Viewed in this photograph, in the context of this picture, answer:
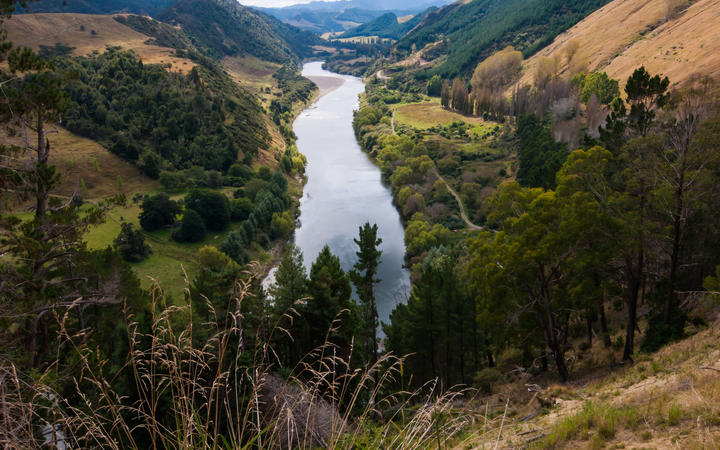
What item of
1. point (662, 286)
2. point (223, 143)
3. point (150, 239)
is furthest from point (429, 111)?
point (662, 286)

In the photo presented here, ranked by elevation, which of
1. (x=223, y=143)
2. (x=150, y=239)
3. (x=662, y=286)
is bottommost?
(x=150, y=239)

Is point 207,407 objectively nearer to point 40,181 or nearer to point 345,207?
point 40,181

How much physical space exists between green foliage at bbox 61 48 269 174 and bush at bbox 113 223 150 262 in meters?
22.7

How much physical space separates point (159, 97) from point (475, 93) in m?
88.8

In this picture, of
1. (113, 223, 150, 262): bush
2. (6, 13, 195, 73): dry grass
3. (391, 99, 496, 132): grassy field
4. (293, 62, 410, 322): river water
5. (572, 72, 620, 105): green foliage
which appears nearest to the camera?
(113, 223, 150, 262): bush

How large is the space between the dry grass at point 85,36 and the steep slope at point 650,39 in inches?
3994

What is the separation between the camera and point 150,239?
1937 inches

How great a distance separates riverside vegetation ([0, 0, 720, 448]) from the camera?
14.0 feet

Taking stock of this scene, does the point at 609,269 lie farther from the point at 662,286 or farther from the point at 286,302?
the point at 286,302

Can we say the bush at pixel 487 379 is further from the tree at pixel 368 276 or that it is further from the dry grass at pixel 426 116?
the dry grass at pixel 426 116

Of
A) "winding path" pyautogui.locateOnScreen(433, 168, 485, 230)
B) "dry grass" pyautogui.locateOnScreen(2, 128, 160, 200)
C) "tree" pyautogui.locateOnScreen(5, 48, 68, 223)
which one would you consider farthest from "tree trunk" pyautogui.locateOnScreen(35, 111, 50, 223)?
"dry grass" pyautogui.locateOnScreen(2, 128, 160, 200)

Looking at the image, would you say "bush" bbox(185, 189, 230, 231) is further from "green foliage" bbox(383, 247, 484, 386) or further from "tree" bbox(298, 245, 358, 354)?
"green foliage" bbox(383, 247, 484, 386)

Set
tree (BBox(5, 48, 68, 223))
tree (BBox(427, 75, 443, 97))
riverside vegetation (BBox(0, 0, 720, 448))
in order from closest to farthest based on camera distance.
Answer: riverside vegetation (BBox(0, 0, 720, 448)) < tree (BBox(5, 48, 68, 223)) < tree (BBox(427, 75, 443, 97))

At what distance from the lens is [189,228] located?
4988 cm
